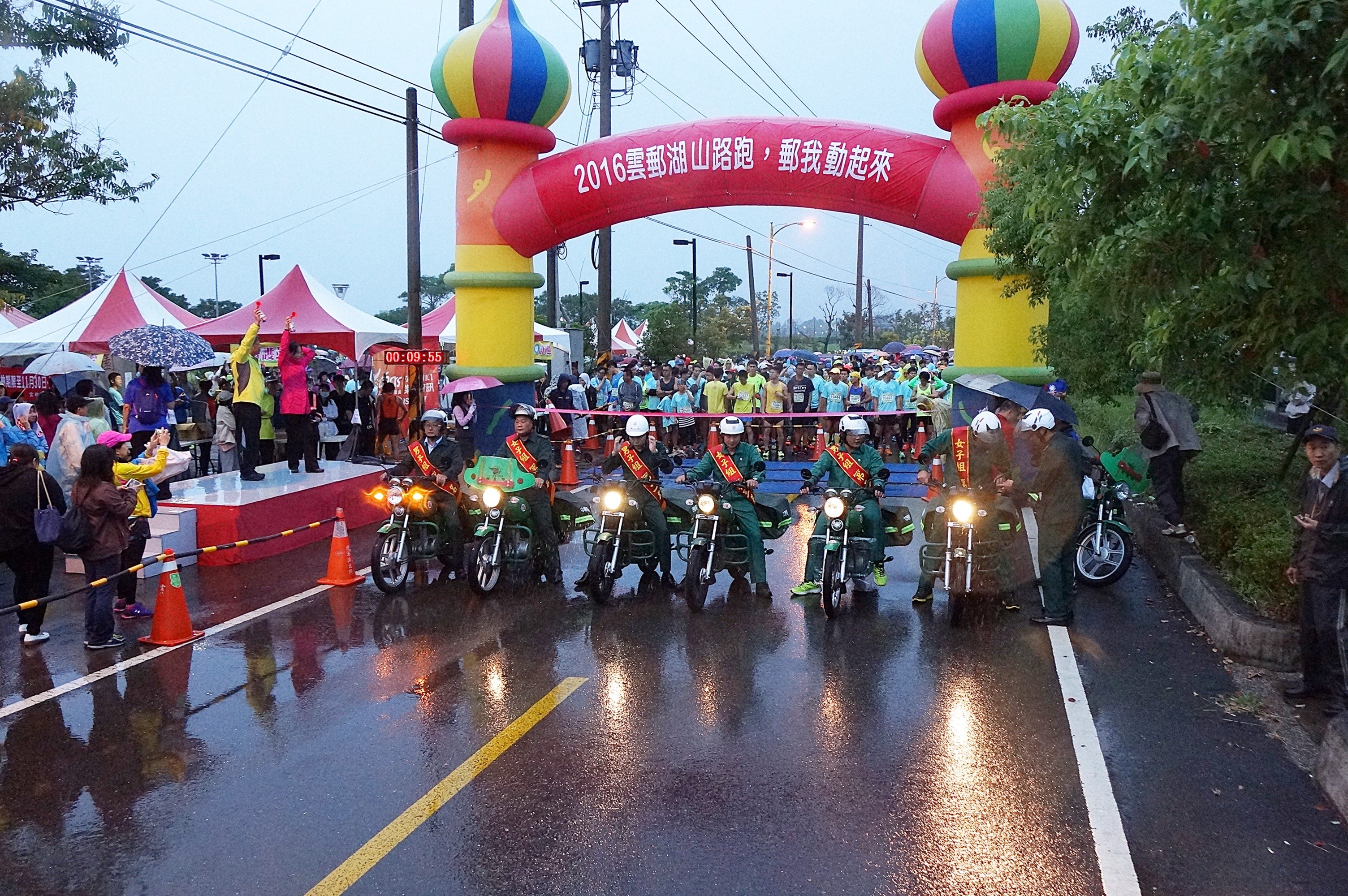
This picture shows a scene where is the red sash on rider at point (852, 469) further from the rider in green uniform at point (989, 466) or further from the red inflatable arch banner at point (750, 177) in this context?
the red inflatable arch banner at point (750, 177)

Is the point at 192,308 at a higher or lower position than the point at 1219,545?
higher

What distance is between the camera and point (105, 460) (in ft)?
25.2

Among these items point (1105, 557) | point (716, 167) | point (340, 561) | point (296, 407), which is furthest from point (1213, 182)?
point (296, 407)

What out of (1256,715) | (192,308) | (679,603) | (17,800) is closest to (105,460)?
(17,800)

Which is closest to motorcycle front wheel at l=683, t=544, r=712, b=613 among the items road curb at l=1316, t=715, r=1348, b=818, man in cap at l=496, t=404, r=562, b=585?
man in cap at l=496, t=404, r=562, b=585

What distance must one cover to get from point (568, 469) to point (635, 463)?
7.24 metres

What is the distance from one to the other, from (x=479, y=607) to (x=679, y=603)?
1.75 metres

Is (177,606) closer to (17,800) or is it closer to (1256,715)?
(17,800)

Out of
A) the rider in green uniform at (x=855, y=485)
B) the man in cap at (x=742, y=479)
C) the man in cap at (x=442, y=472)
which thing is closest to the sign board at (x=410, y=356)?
the man in cap at (x=442, y=472)

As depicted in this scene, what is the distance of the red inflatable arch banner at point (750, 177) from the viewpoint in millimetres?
13578

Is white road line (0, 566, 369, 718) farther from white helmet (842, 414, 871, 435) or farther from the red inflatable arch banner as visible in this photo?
the red inflatable arch banner

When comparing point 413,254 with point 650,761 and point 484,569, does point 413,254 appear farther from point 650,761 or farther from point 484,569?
point 650,761

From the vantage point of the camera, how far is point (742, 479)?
9516mm

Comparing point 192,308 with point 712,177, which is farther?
point 192,308
